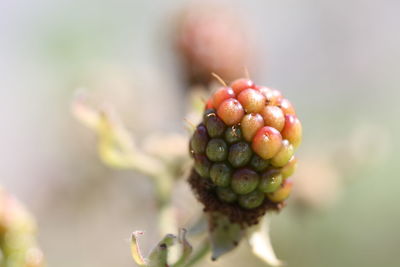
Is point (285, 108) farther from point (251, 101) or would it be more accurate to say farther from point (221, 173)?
point (221, 173)

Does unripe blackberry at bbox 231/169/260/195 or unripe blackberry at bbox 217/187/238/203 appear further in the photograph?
unripe blackberry at bbox 217/187/238/203

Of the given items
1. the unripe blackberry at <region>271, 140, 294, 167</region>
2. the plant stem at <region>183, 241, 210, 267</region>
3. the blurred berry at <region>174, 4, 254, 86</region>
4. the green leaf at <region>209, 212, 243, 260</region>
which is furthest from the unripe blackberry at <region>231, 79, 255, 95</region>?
the blurred berry at <region>174, 4, 254, 86</region>

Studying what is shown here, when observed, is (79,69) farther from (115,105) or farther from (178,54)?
(178,54)

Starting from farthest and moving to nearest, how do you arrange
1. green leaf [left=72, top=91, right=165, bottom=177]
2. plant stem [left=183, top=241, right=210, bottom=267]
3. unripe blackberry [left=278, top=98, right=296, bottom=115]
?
green leaf [left=72, top=91, right=165, bottom=177]
plant stem [left=183, top=241, right=210, bottom=267]
unripe blackberry [left=278, top=98, right=296, bottom=115]

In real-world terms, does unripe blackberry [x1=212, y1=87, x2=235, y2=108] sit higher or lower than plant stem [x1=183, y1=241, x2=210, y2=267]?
higher

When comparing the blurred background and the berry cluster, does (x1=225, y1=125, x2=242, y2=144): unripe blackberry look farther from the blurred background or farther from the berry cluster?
the blurred background

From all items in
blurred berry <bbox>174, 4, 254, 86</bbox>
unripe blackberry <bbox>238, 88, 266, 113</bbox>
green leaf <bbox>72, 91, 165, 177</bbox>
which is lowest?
unripe blackberry <bbox>238, 88, 266, 113</bbox>

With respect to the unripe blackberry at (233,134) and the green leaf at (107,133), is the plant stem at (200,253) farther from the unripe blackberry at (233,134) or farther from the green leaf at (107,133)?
the green leaf at (107,133)

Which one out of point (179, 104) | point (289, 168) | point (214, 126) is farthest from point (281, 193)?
point (179, 104)
